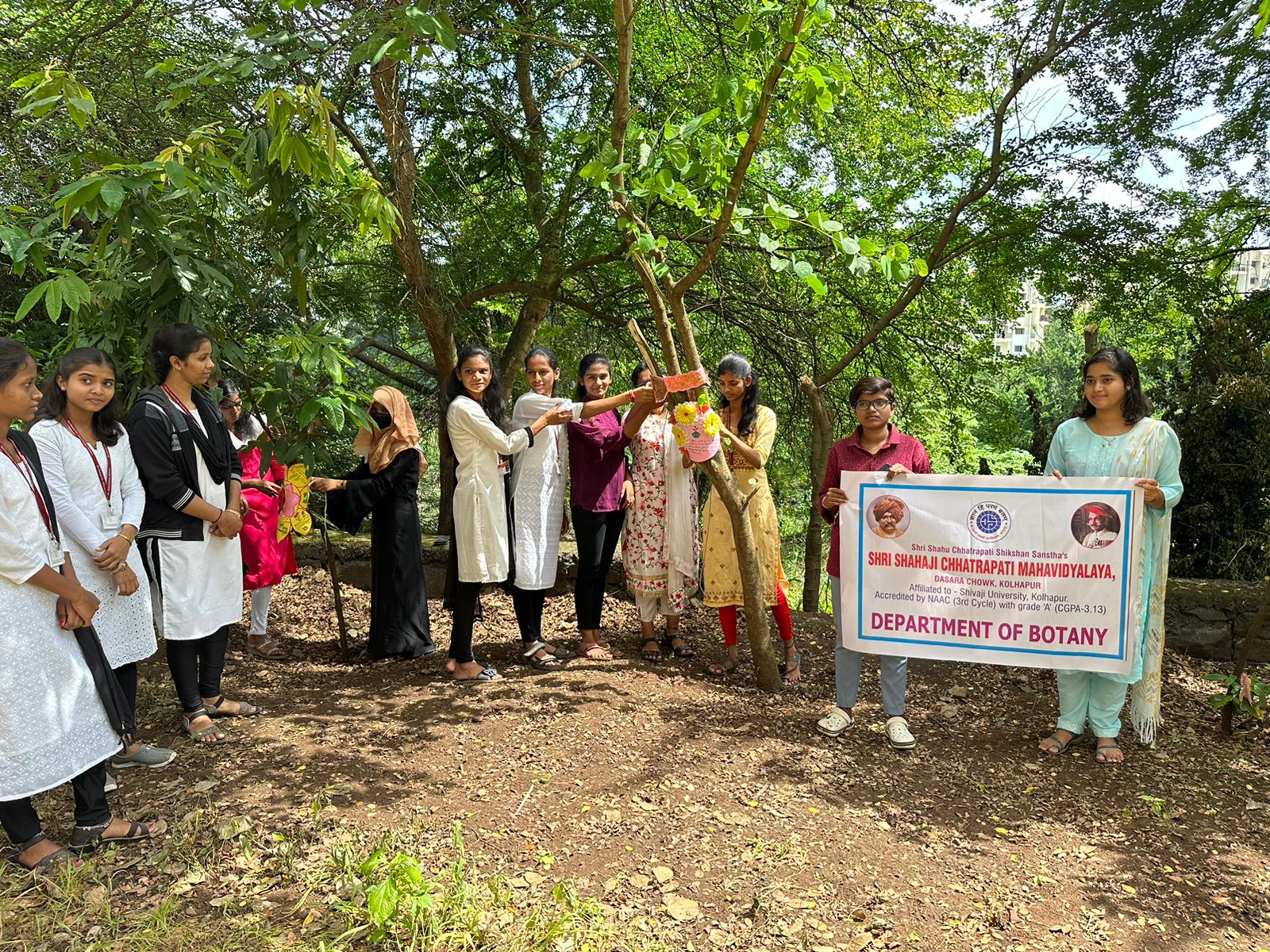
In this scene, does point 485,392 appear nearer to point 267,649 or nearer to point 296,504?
point 296,504

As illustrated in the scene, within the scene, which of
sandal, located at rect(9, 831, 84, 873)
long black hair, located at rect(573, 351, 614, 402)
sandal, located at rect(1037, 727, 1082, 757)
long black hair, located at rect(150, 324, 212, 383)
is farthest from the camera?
long black hair, located at rect(573, 351, 614, 402)

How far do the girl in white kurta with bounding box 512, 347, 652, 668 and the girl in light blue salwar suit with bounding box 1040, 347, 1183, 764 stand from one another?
100 inches

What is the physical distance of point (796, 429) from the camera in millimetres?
7934

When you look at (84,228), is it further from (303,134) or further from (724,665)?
(724,665)

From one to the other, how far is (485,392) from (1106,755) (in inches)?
140

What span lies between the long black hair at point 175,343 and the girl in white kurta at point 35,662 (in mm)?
851

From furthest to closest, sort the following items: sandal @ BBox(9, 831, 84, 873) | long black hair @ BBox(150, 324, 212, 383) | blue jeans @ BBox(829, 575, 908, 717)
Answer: blue jeans @ BBox(829, 575, 908, 717) → long black hair @ BBox(150, 324, 212, 383) → sandal @ BBox(9, 831, 84, 873)

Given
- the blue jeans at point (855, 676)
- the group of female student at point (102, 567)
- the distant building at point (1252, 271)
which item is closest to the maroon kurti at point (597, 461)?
the blue jeans at point (855, 676)

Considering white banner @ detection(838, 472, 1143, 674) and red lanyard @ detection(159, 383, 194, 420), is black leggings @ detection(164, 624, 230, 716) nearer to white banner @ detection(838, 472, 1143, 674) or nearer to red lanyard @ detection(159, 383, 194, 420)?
red lanyard @ detection(159, 383, 194, 420)

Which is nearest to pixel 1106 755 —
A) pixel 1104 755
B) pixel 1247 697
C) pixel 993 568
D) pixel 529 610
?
pixel 1104 755

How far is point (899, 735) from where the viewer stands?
158 inches

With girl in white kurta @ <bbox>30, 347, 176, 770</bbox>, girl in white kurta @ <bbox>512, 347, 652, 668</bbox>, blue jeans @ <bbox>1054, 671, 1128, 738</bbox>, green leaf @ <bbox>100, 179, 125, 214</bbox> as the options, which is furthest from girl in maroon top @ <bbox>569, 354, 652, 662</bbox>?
green leaf @ <bbox>100, 179, 125, 214</bbox>

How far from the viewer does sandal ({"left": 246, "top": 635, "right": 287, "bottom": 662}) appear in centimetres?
539

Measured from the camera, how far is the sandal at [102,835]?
A: 298 cm
